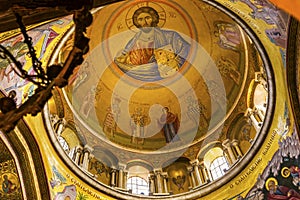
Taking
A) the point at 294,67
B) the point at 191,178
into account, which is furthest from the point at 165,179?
the point at 294,67

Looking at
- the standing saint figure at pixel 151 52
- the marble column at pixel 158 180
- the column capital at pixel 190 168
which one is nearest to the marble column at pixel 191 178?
the column capital at pixel 190 168

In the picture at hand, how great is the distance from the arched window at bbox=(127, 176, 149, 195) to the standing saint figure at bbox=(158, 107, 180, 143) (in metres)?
1.99

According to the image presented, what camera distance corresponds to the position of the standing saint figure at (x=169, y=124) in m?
14.7

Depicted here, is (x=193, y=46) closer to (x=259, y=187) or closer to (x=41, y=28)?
(x=259, y=187)

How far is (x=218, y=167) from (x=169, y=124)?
3000mm

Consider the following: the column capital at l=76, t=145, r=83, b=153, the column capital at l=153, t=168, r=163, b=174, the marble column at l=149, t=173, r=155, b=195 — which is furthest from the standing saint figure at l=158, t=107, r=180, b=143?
the column capital at l=76, t=145, r=83, b=153

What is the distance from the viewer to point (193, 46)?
14.8 meters

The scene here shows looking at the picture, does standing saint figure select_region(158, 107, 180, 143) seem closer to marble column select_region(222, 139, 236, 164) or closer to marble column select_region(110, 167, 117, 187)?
marble column select_region(222, 139, 236, 164)

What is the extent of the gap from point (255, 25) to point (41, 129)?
5.67 m

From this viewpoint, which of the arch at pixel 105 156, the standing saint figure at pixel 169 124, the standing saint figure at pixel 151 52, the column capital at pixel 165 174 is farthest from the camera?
the standing saint figure at pixel 151 52

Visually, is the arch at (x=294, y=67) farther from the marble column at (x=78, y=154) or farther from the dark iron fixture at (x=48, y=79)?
the marble column at (x=78, y=154)

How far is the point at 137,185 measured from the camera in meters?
12.9

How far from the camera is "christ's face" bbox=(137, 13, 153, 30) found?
1467cm

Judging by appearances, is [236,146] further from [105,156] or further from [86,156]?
[86,156]
